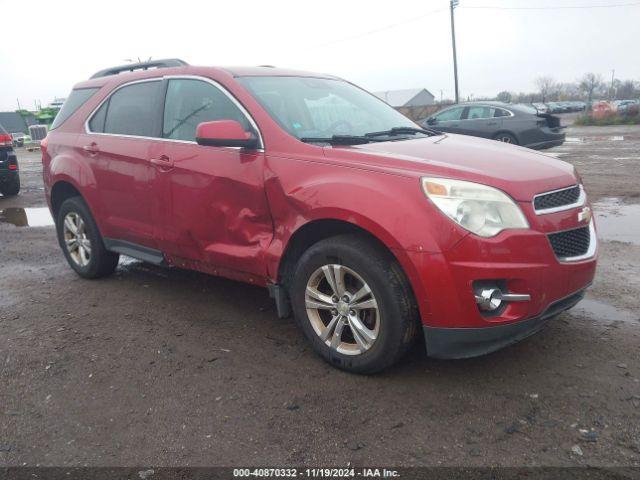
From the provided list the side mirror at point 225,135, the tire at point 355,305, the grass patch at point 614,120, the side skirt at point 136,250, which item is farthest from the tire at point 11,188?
the grass patch at point 614,120

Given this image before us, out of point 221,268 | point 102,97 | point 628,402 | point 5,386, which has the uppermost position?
point 102,97

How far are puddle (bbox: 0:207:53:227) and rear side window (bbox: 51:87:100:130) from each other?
3.53m

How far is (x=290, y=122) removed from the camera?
362 cm

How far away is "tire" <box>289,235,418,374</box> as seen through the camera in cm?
293

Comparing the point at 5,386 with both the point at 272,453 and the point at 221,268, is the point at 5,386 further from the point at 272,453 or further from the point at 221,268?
the point at 272,453

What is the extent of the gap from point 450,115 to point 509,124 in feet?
6.47

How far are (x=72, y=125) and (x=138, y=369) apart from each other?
2807 millimetres

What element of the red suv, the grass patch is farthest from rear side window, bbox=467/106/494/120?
the grass patch

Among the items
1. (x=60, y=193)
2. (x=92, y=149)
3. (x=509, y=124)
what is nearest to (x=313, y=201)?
(x=92, y=149)

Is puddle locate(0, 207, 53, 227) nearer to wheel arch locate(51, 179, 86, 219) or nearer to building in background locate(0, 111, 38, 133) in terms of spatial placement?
wheel arch locate(51, 179, 86, 219)

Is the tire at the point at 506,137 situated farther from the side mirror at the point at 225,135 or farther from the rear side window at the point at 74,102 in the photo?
the side mirror at the point at 225,135

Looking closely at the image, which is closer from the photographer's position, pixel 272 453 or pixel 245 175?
pixel 272 453

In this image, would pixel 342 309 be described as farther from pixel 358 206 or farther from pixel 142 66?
pixel 142 66

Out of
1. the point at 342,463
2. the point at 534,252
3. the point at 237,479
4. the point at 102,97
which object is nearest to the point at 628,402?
the point at 534,252
